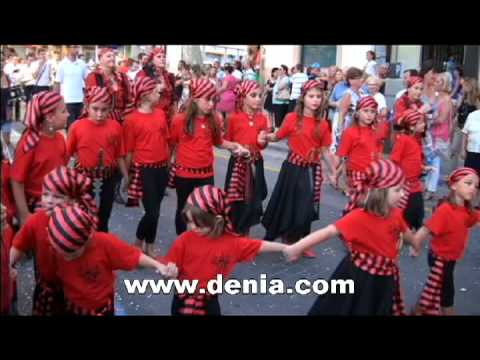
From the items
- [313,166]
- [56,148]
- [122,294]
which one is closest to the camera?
[56,148]

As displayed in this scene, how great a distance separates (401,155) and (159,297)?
8.10 ft

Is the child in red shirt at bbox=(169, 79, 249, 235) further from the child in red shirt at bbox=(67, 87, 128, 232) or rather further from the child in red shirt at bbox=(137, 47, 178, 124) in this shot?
the child in red shirt at bbox=(137, 47, 178, 124)

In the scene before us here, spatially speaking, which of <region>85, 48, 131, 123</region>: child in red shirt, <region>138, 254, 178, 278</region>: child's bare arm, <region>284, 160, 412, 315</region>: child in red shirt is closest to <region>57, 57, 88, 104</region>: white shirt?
<region>85, 48, 131, 123</region>: child in red shirt

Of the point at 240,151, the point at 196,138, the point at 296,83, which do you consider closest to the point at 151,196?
the point at 196,138

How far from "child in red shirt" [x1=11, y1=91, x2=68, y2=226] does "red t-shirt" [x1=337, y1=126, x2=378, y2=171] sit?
2.59m

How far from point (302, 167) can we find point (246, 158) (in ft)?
1.68

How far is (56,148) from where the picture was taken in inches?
155

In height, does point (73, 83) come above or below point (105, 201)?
above

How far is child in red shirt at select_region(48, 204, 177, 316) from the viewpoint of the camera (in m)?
3.10

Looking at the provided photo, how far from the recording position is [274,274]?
4.91 m

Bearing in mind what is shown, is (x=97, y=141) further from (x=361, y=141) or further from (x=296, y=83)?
(x=296, y=83)

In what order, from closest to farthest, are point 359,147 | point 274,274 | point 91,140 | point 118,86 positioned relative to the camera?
point 91,140
point 274,274
point 359,147
point 118,86
